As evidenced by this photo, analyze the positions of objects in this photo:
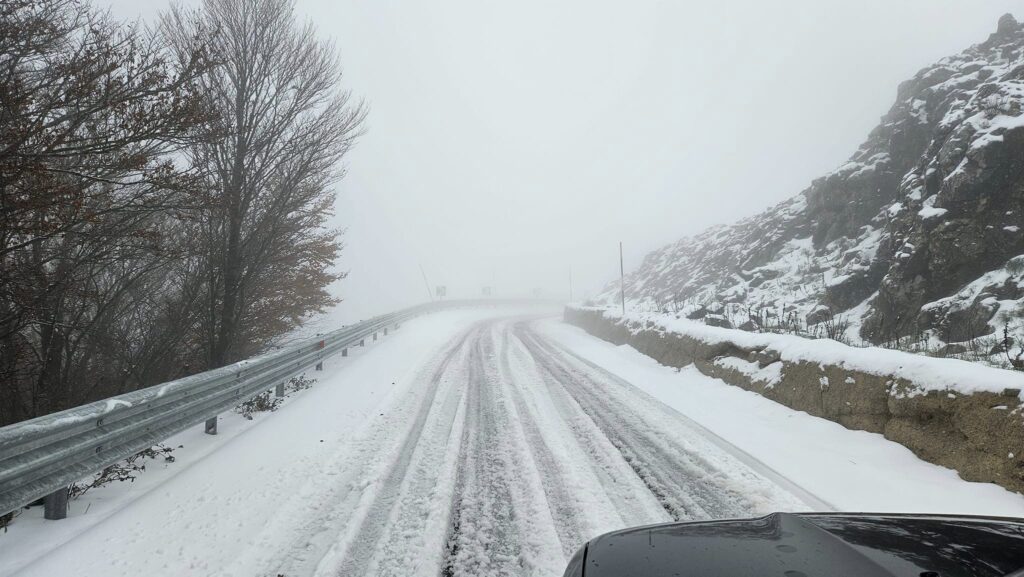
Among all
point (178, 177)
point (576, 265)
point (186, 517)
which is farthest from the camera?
point (576, 265)

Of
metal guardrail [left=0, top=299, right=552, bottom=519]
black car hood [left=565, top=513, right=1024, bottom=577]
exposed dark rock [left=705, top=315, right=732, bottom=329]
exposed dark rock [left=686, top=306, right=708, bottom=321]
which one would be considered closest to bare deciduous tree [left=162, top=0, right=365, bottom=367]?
metal guardrail [left=0, top=299, right=552, bottom=519]

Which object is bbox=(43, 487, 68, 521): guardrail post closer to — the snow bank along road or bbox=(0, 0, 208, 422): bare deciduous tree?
the snow bank along road

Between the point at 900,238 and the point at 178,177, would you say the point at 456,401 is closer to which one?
the point at 178,177

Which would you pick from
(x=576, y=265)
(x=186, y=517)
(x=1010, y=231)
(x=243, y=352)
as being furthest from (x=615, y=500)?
(x=576, y=265)

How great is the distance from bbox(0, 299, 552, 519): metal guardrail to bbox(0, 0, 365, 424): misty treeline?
5.33 ft

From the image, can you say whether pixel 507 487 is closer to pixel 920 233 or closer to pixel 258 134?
pixel 258 134

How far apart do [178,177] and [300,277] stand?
28.1 feet

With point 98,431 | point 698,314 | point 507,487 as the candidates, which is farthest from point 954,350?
point 98,431

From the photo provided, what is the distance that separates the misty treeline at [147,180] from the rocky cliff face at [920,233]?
42.5 ft

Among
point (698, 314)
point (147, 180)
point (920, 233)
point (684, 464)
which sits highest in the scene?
point (920, 233)

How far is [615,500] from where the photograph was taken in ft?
12.0

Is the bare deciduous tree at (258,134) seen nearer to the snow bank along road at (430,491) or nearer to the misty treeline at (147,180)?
the misty treeline at (147,180)

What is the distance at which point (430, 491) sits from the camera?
3.85m

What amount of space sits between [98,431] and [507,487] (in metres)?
3.51
